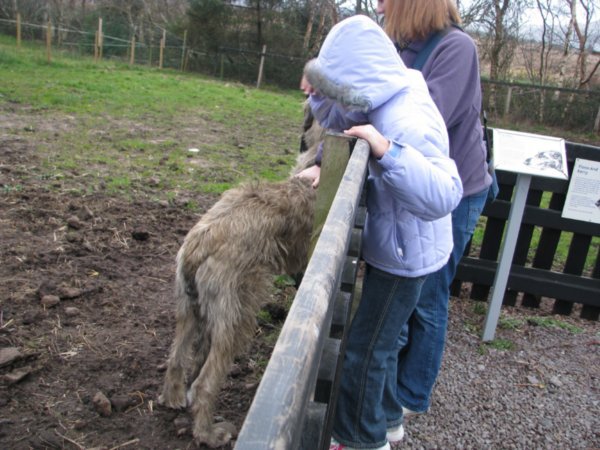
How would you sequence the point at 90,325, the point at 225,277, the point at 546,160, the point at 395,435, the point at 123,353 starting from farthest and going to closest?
the point at 546,160, the point at 90,325, the point at 123,353, the point at 395,435, the point at 225,277

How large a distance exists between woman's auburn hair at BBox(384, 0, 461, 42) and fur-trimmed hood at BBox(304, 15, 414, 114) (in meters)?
0.69

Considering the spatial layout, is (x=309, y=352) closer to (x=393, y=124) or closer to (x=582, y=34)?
(x=393, y=124)

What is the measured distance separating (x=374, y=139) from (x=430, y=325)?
55.9 inches

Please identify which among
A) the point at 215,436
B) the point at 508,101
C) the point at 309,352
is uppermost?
the point at 508,101

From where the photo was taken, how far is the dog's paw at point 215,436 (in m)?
2.85

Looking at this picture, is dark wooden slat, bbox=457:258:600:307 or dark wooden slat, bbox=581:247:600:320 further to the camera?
dark wooden slat, bbox=581:247:600:320

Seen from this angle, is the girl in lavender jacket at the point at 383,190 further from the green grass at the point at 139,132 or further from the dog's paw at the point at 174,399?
the green grass at the point at 139,132

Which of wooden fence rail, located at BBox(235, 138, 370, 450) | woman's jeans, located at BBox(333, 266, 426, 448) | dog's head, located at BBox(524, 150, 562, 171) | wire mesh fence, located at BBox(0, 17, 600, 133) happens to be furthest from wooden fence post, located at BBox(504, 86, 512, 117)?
wooden fence rail, located at BBox(235, 138, 370, 450)

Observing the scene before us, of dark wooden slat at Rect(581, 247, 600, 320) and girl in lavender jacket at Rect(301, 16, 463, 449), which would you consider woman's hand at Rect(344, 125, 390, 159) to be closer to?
girl in lavender jacket at Rect(301, 16, 463, 449)

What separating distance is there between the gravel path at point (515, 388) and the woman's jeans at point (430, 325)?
30 centimetres

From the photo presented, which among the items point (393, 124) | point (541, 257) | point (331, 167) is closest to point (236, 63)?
point (541, 257)

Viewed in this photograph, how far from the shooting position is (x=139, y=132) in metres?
9.55

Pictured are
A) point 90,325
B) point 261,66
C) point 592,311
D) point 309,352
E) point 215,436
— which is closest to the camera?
point 309,352

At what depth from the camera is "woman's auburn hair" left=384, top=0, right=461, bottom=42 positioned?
2.63 meters
